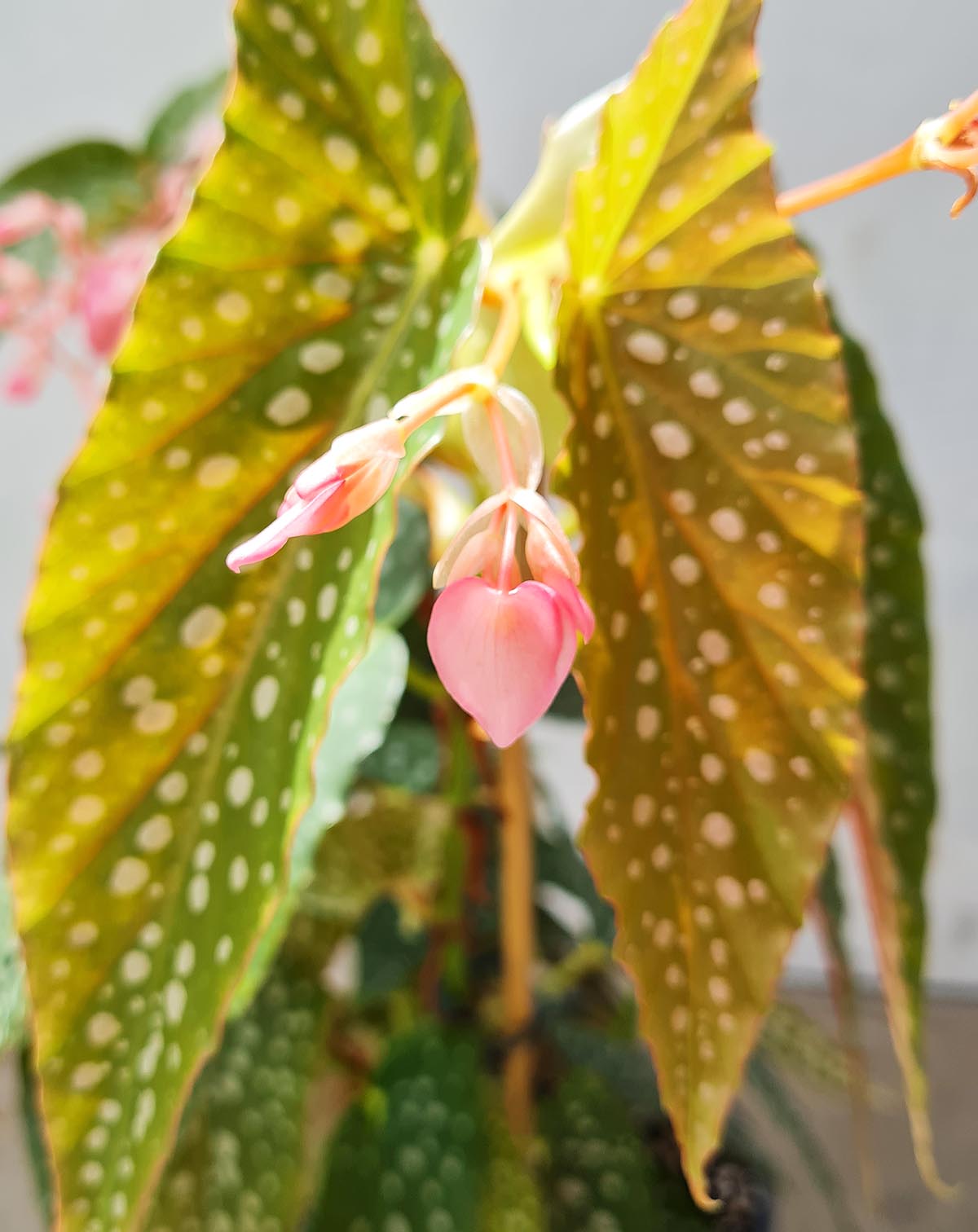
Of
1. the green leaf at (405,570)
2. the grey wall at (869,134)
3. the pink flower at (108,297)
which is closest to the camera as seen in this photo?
the green leaf at (405,570)

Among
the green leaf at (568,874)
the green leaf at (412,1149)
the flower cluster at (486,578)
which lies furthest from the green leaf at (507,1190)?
the flower cluster at (486,578)

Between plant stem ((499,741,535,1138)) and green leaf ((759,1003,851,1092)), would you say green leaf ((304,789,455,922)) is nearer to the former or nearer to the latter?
plant stem ((499,741,535,1138))

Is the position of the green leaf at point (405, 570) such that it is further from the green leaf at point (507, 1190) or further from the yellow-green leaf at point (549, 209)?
the green leaf at point (507, 1190)

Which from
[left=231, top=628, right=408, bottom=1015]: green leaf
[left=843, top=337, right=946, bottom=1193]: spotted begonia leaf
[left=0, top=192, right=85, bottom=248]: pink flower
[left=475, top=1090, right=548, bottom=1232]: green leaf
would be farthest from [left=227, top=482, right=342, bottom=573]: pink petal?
[left=0, top=192, right=85, bottom=248]: pink flower

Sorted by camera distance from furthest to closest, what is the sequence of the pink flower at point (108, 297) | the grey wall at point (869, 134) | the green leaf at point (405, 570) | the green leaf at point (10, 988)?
the grey wall at point (869, 134) → the pink flower at point (108, 297) → the green leaf at point (405, 570) → the green leaf at point (10, 988)

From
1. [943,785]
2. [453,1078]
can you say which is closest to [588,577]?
[453,1078]

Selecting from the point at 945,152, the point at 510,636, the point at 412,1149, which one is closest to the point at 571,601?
the point at 510,636
